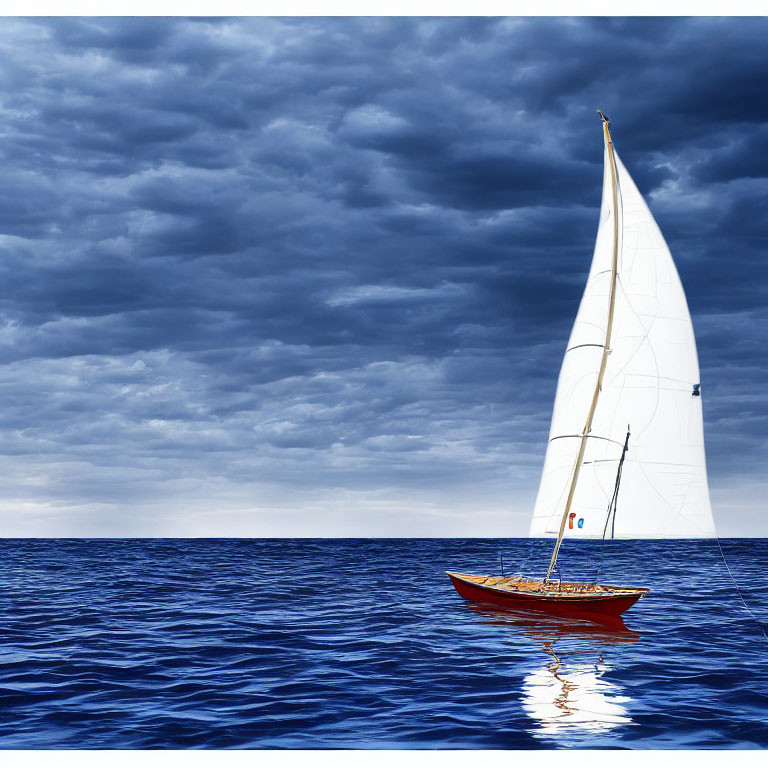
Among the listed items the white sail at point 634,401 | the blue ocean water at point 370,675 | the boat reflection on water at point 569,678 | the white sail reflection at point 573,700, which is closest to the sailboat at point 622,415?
the white sail at point 634,401

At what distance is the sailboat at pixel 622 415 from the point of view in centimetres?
2069

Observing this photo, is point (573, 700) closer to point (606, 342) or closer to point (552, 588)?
point (552, 588)

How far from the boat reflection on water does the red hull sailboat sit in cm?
48

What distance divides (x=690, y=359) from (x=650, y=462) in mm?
2724

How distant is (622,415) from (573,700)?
920 cm

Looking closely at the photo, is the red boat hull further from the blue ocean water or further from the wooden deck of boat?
the blue ocean water

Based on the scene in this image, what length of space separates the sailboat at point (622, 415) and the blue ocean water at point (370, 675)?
2.58 m

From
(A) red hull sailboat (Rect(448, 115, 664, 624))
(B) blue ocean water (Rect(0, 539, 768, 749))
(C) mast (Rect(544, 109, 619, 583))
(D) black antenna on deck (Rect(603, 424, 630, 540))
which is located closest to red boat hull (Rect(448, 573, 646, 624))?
(A) red hull sailboat (Rect(448, 115, 664, 624))

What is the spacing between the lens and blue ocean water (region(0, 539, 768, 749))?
12203 millimetres

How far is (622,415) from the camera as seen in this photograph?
70.6 ft

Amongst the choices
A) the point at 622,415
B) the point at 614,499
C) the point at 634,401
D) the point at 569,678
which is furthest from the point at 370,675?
the point at 634,401

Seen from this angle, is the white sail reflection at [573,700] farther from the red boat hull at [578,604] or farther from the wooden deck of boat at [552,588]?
the wooden deck of boat at [552,588]
